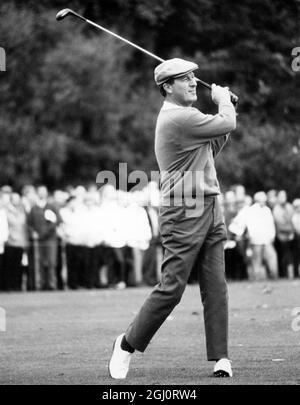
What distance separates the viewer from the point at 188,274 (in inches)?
376

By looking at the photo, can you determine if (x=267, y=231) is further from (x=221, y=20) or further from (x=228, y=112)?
(x=228, y=112)

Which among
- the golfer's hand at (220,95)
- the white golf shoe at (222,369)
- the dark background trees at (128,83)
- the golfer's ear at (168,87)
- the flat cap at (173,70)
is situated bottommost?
the white golf shoe at (222,369)

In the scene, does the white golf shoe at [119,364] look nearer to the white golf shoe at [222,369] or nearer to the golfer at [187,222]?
the golfer at [187,222]

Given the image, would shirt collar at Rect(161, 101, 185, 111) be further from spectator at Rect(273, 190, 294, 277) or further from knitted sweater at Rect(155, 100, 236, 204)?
spectator at Rect(273, 190, 294, 277)

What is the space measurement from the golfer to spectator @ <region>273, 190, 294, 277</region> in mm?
→ 19634

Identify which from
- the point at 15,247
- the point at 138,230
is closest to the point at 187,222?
the point at 15,247

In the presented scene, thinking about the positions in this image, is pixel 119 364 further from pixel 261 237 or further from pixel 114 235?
pixel 261 237

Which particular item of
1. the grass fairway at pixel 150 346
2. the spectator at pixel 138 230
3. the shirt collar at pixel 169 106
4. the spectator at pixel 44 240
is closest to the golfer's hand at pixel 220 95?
the shirt collar at pixel 169 106

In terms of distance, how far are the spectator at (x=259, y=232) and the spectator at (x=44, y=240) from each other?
446 cm

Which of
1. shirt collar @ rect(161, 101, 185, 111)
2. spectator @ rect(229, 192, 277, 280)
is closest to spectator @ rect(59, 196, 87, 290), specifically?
spectator @ rect(229, 192, 277, 280)

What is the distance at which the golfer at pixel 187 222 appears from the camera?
9.46m

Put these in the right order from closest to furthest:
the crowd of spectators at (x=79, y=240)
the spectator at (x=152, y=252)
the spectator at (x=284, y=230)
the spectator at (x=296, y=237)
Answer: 1. the crowd of spectators at (x=79, y=240)
2. the spectator at (x=152, y=252)
3. the spectator at (x=284, y=230)
4. the spectator at (x=296, y=237)

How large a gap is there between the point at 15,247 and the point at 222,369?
57.1ft

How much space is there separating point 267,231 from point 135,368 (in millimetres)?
18280
